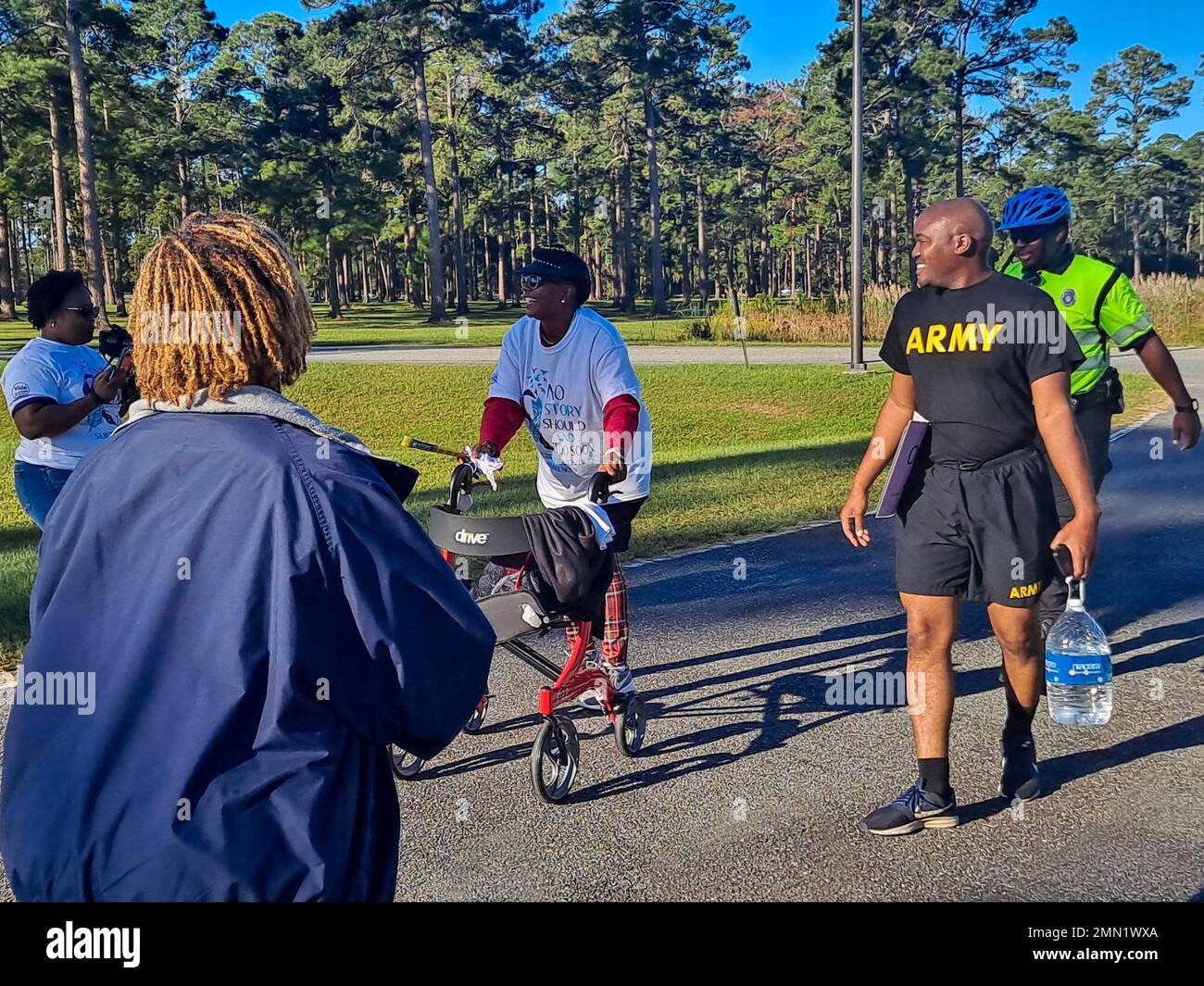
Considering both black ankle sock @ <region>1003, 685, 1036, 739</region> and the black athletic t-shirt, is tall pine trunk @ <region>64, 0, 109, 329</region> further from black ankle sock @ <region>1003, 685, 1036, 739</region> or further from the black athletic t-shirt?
black ankle sock @ <region>1003, 685, 1036, 739</region>

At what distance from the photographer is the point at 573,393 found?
16.9 ft

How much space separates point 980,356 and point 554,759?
212 centimetres

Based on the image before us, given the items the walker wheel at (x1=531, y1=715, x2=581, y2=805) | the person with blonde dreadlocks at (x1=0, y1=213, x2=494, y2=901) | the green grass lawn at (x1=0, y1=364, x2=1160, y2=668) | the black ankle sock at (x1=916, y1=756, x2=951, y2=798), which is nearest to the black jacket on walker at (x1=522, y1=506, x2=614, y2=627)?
the walker wheel at (x1=531, y1=715, x2=581, y2=805)

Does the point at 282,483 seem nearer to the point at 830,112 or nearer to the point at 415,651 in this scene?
the point at 415,651

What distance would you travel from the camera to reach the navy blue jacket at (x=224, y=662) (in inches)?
73.0

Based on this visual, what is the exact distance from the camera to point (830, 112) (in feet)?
171

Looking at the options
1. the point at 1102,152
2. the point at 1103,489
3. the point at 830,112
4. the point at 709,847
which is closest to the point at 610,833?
the point at 709,847

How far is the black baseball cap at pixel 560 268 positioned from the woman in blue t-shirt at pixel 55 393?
83.5 inches

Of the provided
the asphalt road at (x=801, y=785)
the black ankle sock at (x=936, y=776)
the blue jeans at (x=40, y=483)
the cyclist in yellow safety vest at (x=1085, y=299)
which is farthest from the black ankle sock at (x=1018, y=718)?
the blue jeans at (x=40, y=483)

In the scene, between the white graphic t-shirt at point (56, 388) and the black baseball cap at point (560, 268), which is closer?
the black baseball cap at point (560, 268)

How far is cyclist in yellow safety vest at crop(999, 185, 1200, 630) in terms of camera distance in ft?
18.3

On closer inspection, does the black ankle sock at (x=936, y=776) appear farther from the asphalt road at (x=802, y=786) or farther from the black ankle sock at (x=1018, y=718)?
the black ankle sock at (x=1018, y=718)

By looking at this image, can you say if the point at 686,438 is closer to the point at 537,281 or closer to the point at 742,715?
the point at 742,715

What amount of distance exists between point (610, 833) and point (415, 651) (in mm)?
2615
